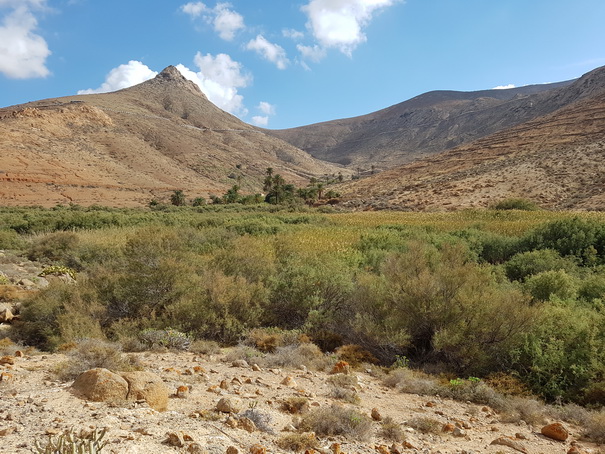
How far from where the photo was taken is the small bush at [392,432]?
4.48 m

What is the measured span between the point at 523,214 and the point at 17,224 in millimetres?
32533

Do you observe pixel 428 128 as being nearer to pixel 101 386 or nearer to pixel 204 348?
pixel 204 348

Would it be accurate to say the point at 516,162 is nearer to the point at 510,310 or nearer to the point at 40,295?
the point at 510,310

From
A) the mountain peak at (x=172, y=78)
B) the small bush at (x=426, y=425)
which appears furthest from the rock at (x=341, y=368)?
the mountain peak at (x=172, y=78)

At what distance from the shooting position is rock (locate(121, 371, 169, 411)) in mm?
4594

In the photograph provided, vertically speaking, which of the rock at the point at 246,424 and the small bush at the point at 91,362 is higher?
the small bush at the point at 91,362

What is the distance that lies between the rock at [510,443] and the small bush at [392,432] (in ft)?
3.37

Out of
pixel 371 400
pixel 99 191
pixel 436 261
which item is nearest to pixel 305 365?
pixel 371 400

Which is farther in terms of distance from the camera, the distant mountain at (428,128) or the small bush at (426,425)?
the distant mountain at (428,128)

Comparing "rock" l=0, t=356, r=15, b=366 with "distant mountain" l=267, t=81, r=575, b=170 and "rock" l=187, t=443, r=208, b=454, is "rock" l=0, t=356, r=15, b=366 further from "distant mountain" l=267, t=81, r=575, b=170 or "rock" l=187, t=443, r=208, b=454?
"distant mountain" l=267, t=81, r=575, b=170

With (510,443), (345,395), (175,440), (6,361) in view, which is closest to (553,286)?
(510,443)

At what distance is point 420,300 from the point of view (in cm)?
781

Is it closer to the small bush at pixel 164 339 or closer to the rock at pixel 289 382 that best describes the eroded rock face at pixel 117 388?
the rock at pixel 289 382

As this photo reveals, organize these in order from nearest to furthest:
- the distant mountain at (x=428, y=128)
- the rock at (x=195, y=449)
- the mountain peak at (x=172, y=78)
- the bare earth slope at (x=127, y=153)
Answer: the rock at (x=195, y=449), the bare earth slope at (x=127, y=153), the distant mountain at (x=428, y=128), the mountain peak at (x=172, y=78)
